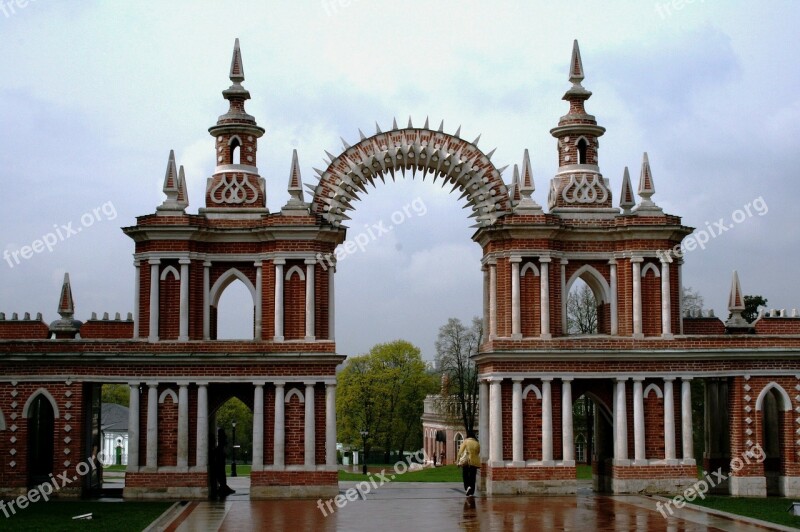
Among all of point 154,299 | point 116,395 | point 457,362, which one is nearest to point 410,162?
point 154,299

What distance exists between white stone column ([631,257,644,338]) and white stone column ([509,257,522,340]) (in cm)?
336

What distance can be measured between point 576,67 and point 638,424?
1127 centimetres

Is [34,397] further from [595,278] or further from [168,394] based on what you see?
[595,278]

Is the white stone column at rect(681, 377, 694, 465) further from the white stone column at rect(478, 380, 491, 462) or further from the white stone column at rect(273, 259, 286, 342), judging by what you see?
the white stone column at rect(273, 259, 286, 342)

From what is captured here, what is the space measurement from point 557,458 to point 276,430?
7.99 metres

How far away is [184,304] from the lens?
28719 millimetres

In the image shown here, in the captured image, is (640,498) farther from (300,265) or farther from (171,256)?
(171,256)

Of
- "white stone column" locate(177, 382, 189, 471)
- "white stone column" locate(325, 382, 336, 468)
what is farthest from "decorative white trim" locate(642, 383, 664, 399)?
"white stone column" locate(177, 382, 189, 471)

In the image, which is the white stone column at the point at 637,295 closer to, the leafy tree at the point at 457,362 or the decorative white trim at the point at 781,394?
the decorative white trim at the point at 781,394

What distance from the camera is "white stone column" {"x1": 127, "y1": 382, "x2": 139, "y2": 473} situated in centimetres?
2819

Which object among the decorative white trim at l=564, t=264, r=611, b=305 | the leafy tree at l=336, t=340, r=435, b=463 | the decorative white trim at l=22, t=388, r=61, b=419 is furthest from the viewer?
the leafy tree at l=336, t=340, r=435, b=463

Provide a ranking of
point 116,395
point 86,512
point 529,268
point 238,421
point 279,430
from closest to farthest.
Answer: point 86,512 → point 279,430 → point 529,268 → point 238,421 → point 116,395

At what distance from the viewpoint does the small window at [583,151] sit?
31.3 meters

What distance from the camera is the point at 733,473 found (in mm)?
28875
